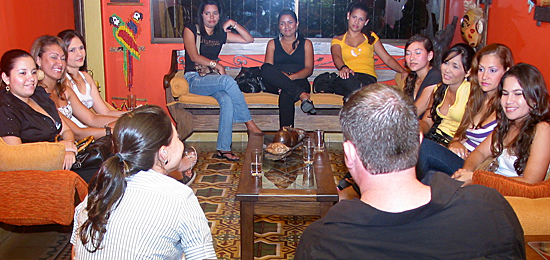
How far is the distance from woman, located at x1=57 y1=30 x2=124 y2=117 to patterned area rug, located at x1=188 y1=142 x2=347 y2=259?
0.94m

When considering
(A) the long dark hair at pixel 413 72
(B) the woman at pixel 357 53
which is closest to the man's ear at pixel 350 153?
(A) the long dark hair at pixel 413 72

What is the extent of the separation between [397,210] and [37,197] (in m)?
2.04

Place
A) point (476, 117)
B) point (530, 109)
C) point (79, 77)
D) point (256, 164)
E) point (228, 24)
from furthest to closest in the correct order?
1. point (228, 24)
2. point (79, 77)
3. point (476, 117)
4. point (256, 164)
5. point (530, 109)

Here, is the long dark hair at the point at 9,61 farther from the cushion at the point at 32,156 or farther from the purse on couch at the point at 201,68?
the purse on couch at the point at 201,68

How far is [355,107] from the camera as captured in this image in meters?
1.33

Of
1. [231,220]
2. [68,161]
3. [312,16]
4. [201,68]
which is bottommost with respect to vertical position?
[231,220]

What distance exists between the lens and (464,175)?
2.73 m

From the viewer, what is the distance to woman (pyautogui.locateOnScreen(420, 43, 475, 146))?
3441 mm

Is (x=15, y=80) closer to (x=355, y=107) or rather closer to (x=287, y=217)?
(x=287, y=217)

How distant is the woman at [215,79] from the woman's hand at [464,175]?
2.43 meters

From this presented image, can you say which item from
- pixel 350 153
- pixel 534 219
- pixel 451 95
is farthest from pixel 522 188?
pixel 451 95

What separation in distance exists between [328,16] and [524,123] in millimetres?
3324

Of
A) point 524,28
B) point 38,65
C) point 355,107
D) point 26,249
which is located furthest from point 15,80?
point 524,28

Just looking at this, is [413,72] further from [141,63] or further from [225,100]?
[141,63]
